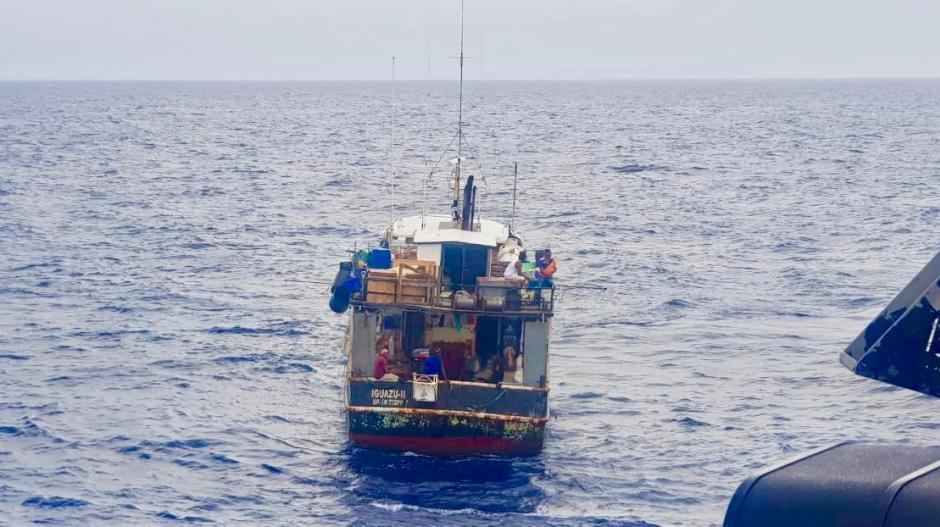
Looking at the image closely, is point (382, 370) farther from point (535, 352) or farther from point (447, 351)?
point (535, 352)

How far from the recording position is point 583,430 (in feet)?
102

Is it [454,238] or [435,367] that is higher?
[454,238]

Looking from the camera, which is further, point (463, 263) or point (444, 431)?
point (463, 263)

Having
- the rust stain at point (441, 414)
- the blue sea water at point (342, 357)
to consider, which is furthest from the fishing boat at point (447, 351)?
the blue sea water at point (342, 357)

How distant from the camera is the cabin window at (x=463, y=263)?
2911 cm

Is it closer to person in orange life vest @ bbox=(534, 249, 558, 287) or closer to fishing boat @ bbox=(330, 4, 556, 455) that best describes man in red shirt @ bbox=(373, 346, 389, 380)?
fishing boat @ bbox=(330, 4, 556, 455)

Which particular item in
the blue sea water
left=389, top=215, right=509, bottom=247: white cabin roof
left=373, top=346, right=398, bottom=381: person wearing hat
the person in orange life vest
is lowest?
the blue sea water

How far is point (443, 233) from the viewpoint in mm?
29609

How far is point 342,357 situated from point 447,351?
9.27 meters

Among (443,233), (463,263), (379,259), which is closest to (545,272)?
(463,263)

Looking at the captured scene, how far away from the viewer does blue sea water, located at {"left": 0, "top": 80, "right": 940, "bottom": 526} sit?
2638 centimetres

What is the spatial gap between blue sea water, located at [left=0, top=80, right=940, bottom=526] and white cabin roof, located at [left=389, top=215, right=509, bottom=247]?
5037mm

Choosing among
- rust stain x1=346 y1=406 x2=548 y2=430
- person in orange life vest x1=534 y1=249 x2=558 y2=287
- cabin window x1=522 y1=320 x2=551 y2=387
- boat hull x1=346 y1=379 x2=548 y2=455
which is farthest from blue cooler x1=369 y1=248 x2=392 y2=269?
cabin window x1=522 y1=320 x2=551 y2=387

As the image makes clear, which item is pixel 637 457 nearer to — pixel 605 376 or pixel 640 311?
pixel 605 376
